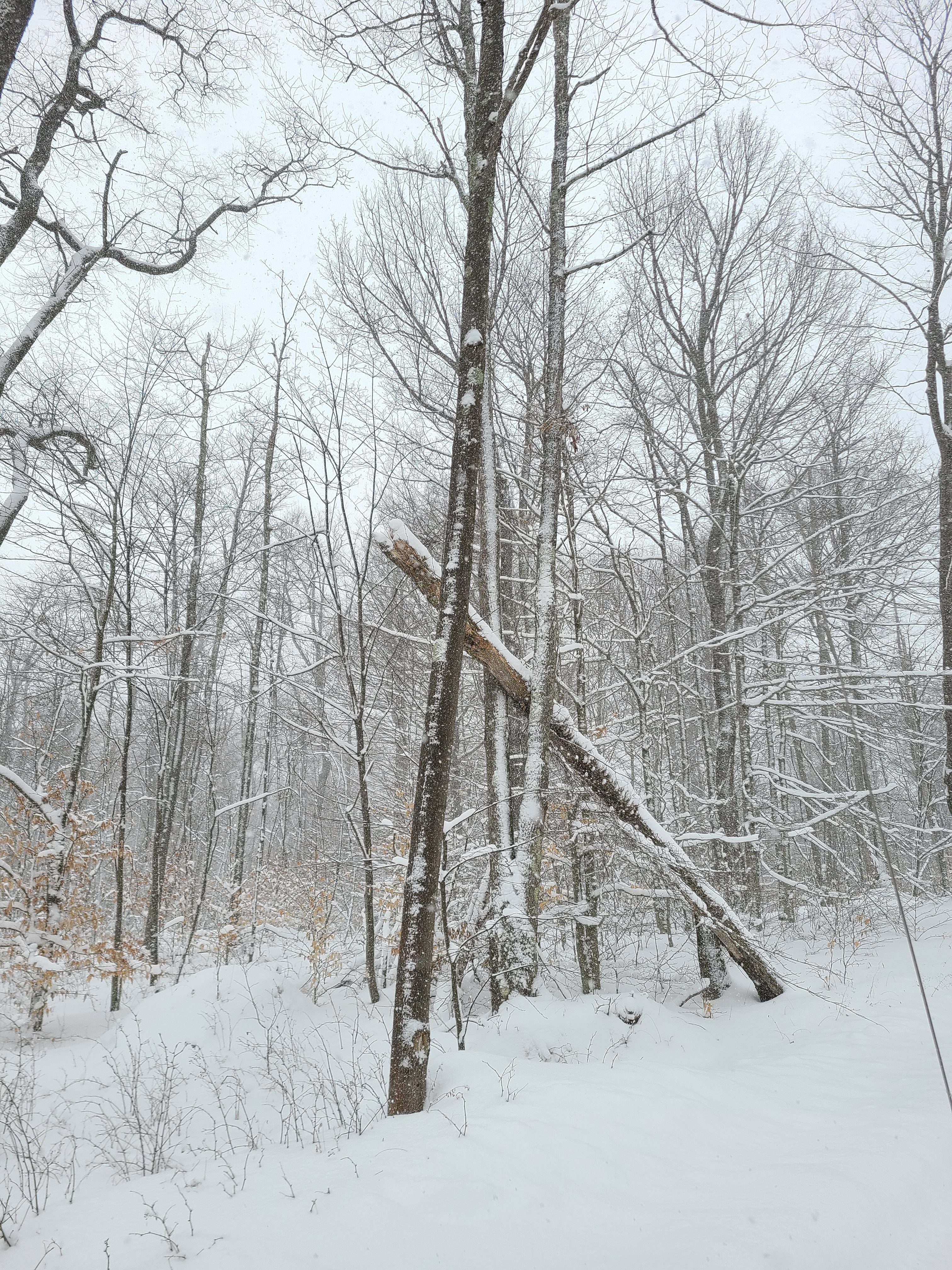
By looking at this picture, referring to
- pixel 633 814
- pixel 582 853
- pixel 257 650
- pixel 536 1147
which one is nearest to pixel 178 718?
pixel 257 650

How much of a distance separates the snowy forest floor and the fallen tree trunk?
528 mm

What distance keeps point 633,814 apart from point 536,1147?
310 cm

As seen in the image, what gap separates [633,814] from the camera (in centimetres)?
561

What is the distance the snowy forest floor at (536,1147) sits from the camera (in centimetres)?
233

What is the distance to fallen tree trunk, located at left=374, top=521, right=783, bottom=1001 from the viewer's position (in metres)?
5.41

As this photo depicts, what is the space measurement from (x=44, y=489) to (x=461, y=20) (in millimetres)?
7336

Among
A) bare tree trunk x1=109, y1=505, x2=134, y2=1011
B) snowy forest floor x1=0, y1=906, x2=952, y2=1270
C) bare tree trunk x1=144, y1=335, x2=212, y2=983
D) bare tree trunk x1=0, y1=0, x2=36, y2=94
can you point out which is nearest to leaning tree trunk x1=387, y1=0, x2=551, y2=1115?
snowy forest floor x1=0, y1=906, x2=952, y2=1270

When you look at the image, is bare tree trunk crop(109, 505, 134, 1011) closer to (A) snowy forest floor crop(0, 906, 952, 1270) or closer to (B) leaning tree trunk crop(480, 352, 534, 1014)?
(A) snowy forest floor crop(0, 906, 952, 1270)

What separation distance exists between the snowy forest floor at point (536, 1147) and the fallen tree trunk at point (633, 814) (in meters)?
0.53

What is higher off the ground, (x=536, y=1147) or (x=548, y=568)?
(x=548, y=568)

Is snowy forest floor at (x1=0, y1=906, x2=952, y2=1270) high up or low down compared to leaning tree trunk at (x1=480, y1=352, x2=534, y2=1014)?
down

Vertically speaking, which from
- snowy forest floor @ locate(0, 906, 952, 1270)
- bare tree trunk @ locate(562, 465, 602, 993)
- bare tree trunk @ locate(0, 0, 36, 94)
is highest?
bare tree trunk @ locate(0, 0, 36, 94)

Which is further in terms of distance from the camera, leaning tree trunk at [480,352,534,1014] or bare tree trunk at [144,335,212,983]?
bare tree trunk at [144,335,212,983]

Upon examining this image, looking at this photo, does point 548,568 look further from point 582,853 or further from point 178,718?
point 178,718
